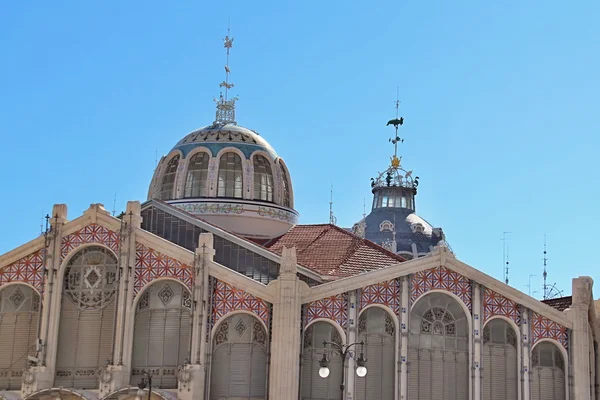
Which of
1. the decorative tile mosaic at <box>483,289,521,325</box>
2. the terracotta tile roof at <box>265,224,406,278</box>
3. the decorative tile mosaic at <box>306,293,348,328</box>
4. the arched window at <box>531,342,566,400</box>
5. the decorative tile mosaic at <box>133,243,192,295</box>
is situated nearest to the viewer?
the decorative tile mosaic at <box>306,293,348,328</box>

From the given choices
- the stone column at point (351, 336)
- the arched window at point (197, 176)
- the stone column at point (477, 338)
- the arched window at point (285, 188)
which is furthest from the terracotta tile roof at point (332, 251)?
the stone column at point (477, 338)

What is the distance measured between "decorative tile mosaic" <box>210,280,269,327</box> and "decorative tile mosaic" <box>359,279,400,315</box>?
440cm

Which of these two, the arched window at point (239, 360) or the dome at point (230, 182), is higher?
Result: the dome at point (230, 182)

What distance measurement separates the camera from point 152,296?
56.5m

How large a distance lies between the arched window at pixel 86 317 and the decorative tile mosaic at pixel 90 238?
0.37 metres

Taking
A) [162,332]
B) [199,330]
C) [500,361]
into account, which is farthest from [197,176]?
[500,361]

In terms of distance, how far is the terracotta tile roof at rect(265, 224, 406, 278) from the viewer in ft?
198

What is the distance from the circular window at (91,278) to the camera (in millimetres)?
56938

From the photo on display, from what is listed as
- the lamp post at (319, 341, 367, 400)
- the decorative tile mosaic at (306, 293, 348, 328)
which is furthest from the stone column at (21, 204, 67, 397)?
the lamp post at (319, 341, 367, 400)

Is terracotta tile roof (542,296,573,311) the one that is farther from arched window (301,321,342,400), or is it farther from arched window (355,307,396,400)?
arched window (301,321,342,400)

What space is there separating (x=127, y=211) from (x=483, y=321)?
17174 mm

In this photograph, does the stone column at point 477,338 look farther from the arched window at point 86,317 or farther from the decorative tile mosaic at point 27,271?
the decorative tile mosaic at point 27,271

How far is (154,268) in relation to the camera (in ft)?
185

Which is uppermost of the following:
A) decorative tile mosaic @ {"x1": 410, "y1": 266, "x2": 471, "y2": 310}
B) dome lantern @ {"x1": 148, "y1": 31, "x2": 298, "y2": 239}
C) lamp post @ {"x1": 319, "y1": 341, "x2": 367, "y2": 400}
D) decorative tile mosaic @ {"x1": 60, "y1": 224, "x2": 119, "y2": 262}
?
dome lantern @ {"x1": 148, "y1": 31, "x2": 298, "y2": 239}
